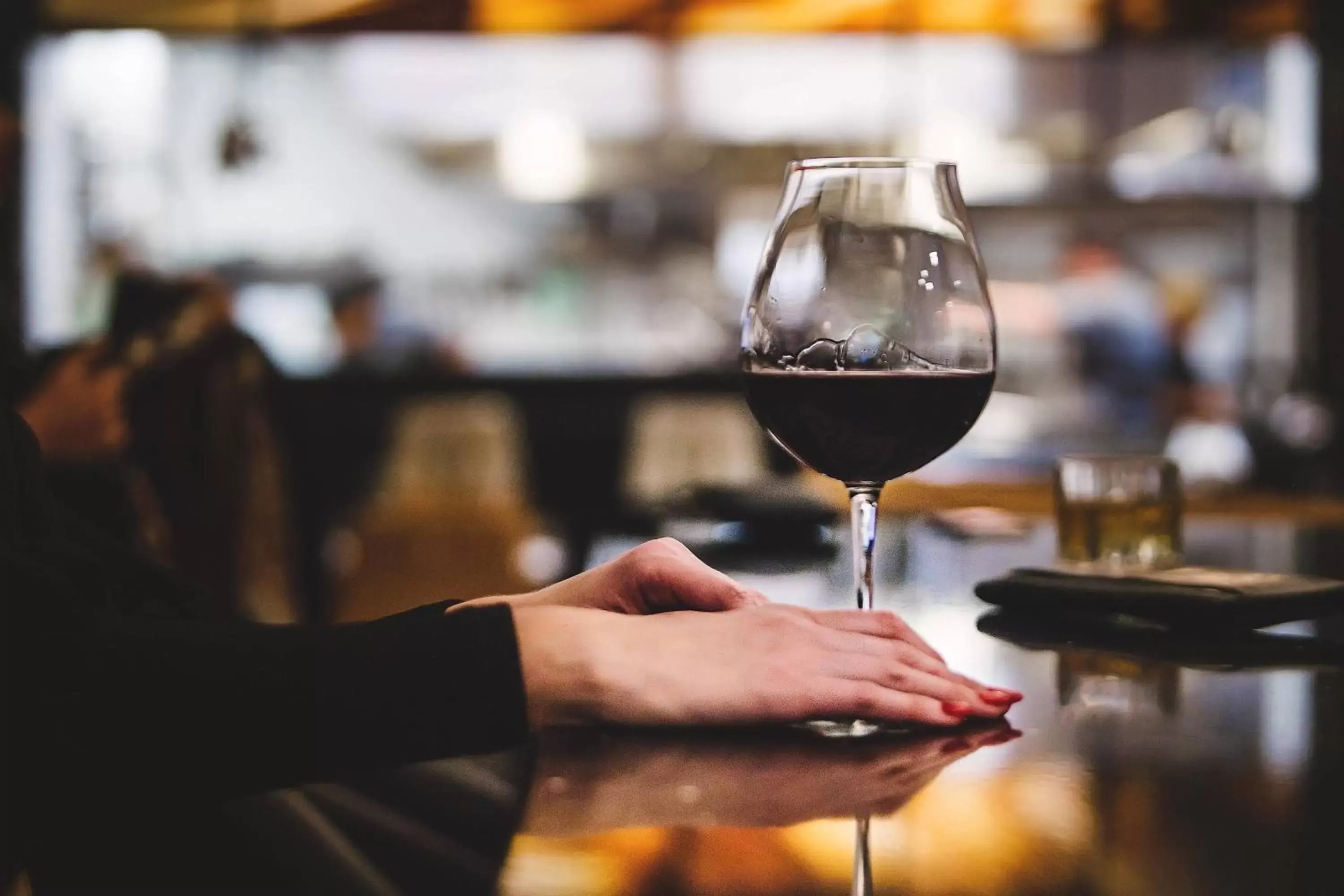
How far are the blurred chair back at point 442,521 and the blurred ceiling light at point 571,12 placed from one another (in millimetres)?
1963

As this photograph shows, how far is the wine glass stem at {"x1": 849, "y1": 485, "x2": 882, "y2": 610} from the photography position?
65 centimetres

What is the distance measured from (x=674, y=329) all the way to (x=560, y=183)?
2.75ft

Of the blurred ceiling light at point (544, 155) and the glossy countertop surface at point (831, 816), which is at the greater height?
the blurred ceiling light at point (544, 155)

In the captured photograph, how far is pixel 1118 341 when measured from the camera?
622 cm

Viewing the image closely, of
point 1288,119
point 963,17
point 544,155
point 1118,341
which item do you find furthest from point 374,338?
point 1288,119

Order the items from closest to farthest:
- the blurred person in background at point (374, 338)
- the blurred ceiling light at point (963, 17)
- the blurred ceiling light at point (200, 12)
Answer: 1. the blurred person in background at point (374, 338)
2. the blurred ceiling light at point (963, 17)
3. the blurred ceiling light at point (200, 12)

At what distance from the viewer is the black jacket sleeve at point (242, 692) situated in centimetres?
55

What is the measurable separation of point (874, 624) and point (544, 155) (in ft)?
20.0

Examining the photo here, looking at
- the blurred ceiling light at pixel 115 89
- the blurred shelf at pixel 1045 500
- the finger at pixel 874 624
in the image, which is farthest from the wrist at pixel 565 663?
→ the blurred ceiling light at pixel 115 89

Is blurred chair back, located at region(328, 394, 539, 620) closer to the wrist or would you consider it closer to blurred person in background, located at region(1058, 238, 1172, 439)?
the wrist

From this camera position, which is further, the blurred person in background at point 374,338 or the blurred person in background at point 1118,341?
the blurred person in background at point 1118,341

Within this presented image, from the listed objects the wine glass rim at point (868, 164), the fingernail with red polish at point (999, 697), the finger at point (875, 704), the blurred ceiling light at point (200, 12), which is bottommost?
the fingernail with red polish at point (999, 697)

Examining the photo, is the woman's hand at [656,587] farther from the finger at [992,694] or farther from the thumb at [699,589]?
the finger at [992,694]

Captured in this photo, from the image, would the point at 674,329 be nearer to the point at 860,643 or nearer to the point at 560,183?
the point at 560,183
